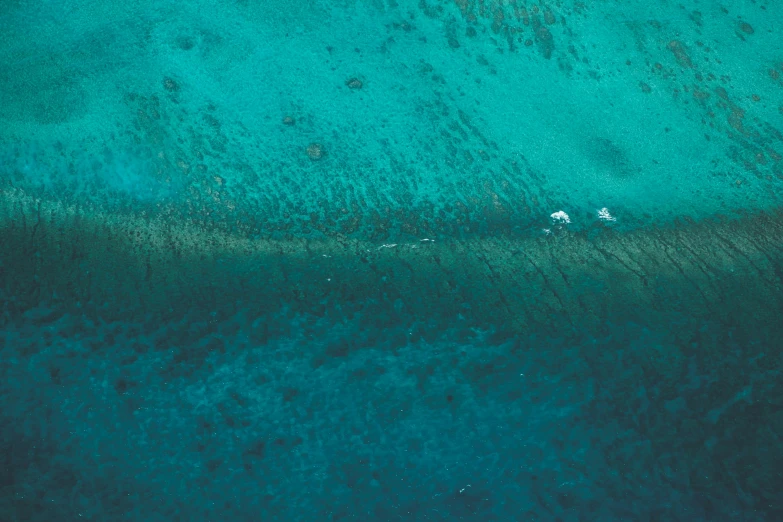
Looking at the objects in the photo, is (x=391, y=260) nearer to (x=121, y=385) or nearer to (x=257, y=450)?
(x=257, y=450)

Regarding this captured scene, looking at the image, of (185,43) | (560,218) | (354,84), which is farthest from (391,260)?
(185,43)

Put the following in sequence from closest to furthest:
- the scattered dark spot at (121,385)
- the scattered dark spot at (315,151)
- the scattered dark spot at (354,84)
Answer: the scattered dark spot at (121,385)
the scattered dark spot at (315,151)
the scattered dark spot at (354,84)

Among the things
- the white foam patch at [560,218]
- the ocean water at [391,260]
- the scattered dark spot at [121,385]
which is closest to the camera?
the ocean water at [391,260]

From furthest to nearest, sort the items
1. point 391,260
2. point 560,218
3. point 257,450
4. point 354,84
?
point 354,84, point 560,218, point 391,260, point 257,450

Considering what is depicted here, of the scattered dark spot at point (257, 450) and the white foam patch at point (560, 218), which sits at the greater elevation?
the white foam patch at point (560, 218)

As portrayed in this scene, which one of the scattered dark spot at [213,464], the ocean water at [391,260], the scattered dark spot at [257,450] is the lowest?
the scattered dark spot at [213,464]

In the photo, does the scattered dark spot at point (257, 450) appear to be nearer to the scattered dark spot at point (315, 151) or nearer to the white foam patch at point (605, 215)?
the scattered dark spot at point (315, 151)

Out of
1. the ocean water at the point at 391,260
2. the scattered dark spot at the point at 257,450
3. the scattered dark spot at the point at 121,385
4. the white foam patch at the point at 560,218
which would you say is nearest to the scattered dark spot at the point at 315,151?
the ocean water at the point at 391,260

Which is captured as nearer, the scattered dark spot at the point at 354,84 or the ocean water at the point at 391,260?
the ocean water at the point at 391,260

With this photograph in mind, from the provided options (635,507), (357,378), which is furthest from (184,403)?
(635,507)
